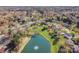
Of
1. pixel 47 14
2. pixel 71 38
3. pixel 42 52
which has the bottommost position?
pixel 42 52

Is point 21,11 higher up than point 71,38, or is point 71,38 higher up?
point 21,11

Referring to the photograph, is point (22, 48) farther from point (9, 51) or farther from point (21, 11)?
point (21, 11)

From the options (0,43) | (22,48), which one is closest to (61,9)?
(22,48)

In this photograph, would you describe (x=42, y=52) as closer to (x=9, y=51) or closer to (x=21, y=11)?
(x=9, y=51)

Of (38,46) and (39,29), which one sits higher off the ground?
(39,29)
